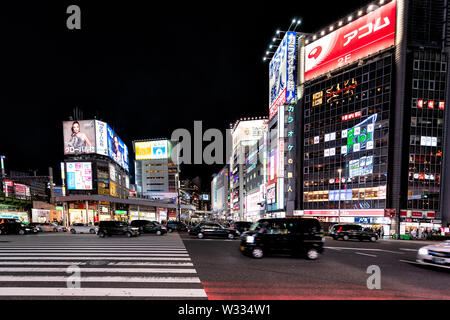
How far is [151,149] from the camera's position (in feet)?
382

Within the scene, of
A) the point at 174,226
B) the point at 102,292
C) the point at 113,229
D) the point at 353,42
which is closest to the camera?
the point at 102,292

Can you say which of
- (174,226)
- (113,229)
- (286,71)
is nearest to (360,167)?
(286,71)

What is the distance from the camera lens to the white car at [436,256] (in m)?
8.48

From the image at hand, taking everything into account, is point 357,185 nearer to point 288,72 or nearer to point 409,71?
point 409,71

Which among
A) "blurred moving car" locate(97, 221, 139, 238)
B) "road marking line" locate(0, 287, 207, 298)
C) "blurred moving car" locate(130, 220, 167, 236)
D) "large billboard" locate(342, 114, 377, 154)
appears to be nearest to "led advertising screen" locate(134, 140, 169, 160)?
"large billboard" locate(342, 114, 377, 154)

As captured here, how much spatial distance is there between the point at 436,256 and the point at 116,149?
78.8m

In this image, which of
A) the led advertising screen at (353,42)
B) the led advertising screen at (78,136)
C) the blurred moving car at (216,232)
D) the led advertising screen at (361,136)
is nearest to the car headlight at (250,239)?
the blurred moving car at (216,232)

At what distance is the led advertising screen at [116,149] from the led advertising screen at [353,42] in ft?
192

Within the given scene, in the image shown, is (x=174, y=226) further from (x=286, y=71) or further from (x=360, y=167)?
(x=286, y=71)

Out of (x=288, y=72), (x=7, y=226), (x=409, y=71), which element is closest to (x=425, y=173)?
(x=409, y=71)

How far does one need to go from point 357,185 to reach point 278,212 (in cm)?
2074

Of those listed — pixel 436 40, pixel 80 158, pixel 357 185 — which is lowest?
pixel 357 185

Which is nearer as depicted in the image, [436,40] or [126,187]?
[436,40]

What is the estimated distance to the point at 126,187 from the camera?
3728 inches
